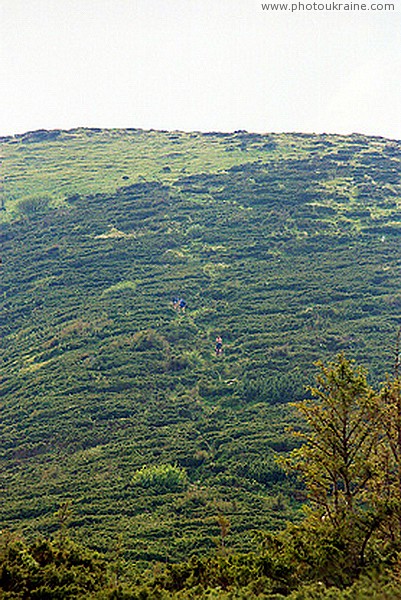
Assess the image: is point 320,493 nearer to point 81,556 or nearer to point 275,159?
point 81,556

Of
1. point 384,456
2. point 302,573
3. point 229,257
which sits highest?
point 384,456

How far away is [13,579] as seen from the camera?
11.4 m

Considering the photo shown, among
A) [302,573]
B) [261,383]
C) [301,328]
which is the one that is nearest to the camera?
[302,573]

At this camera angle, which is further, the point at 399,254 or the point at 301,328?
the point at 399,254

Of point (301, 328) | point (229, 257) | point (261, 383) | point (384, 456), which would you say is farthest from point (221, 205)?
point (384, 456)

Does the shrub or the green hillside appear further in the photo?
the shrub

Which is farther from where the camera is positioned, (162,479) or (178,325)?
(178,325)

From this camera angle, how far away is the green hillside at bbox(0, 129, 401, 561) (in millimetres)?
25547

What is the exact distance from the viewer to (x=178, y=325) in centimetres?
4525

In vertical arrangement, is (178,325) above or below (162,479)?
above

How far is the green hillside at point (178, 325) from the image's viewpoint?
83.8ft

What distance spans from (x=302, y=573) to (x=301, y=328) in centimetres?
3245

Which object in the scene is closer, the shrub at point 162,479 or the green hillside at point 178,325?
the green hillside at point 178,325

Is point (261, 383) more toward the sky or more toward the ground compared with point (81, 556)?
more toward the ground
